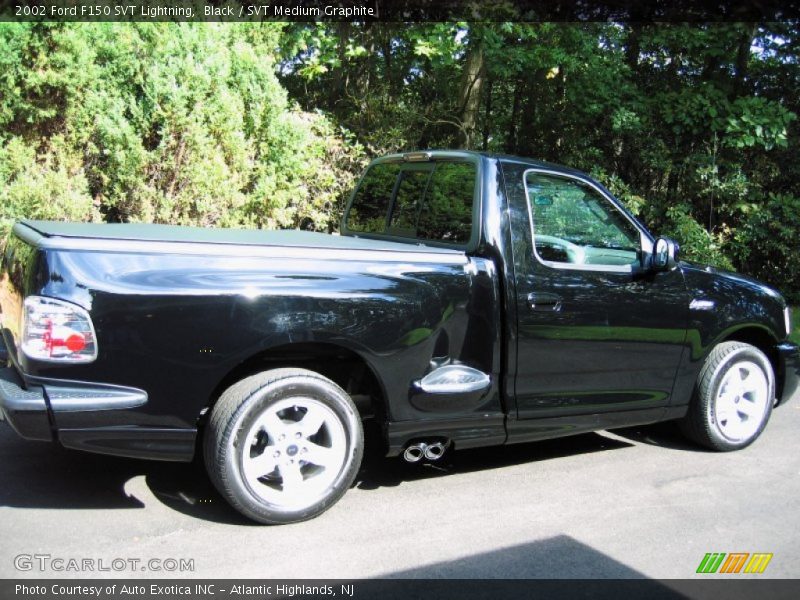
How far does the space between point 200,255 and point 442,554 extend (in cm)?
181

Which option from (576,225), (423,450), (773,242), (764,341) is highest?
(576,225)

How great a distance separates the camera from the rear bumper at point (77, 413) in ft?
11.2

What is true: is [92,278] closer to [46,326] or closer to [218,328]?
[46,326]

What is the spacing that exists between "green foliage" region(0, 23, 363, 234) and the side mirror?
5.12 meters

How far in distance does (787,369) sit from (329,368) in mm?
3391

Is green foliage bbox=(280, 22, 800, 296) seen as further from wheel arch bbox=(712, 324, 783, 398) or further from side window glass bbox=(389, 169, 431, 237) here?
wheel arch bbox=(712, 324, 783, 398)

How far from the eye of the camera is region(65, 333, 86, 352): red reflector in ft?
11.2

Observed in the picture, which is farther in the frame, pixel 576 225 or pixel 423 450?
pixel 576 225

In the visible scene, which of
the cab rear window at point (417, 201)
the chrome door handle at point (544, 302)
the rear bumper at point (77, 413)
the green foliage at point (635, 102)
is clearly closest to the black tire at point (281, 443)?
the rear bumper at point (77, 413)

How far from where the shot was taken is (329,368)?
4.30 metres
